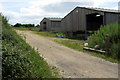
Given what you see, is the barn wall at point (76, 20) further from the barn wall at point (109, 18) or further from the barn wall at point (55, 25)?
the barn wall at point (55, 25)

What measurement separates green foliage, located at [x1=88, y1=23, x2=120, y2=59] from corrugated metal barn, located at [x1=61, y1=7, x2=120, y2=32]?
32.8ft

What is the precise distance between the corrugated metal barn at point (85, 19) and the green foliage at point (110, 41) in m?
9.99

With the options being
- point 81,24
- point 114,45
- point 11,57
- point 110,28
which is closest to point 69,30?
point 81,24

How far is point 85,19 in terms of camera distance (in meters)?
28.0

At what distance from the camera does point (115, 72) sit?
7.31 m

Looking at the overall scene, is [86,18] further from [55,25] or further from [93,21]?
[55,25]

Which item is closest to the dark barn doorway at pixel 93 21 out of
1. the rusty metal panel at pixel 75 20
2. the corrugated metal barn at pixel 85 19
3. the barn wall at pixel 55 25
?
the corrugated metal barn at pixel 85 19

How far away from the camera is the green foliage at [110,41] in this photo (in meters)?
11.0

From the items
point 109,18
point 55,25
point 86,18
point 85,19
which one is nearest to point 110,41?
point 109,18

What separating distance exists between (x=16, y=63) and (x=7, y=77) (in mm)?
418

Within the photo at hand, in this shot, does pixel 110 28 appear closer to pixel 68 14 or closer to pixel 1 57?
pixel 1 57

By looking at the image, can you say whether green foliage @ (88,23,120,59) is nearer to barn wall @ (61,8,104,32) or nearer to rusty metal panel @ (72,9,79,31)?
barn wall @ (61,8,104,32)

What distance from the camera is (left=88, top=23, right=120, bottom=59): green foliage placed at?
11.0 metres

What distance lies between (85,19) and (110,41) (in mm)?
16175
